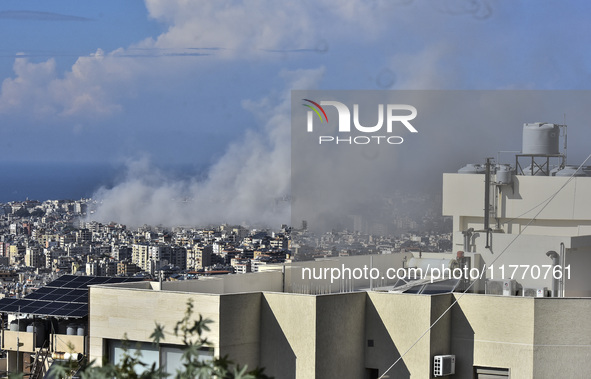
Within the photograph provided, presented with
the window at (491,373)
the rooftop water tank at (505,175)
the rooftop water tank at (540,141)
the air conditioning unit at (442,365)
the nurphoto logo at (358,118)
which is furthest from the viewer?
the rooftop water tank at (540,141)

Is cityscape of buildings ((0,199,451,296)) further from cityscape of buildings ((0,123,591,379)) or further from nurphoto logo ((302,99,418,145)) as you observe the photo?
nurphoto logo ((302,99,418,145))

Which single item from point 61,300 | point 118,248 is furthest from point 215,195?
point 61,300

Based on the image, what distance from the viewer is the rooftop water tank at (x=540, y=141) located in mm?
16078

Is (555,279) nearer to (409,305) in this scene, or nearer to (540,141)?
(409,305)

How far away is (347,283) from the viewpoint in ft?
44.7

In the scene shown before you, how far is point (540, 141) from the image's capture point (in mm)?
16109

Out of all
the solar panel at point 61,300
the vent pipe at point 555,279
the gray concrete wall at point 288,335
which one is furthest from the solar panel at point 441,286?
the solar panel at point 61,300

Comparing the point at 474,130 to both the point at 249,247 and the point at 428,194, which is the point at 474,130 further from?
the point at 249,247


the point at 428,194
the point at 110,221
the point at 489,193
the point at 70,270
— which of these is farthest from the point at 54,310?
the point at 110,221

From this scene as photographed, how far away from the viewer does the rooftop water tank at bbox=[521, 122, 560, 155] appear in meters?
16.1

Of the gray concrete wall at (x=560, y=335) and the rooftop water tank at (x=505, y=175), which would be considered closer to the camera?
the gray concrete wall at (x=560, y=335)

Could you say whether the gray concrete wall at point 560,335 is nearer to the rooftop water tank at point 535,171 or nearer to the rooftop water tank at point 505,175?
the rooftop water tank at point 505,175

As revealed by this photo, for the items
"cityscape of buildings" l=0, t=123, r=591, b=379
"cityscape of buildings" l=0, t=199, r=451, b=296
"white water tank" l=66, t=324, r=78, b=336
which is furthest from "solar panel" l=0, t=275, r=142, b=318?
"cityscape of buildings" l=0, t=199, r=451, b=296

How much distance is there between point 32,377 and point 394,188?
13005 millimetres
